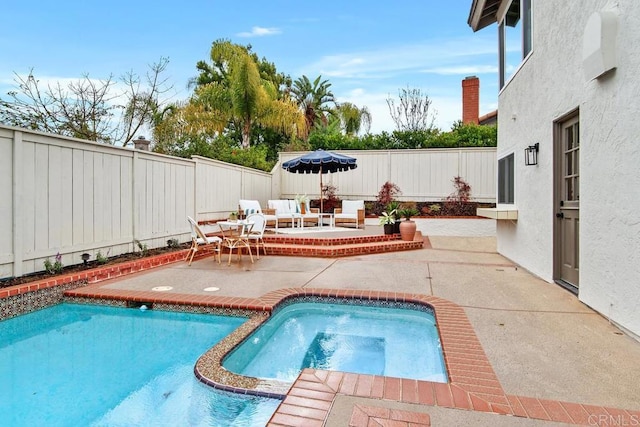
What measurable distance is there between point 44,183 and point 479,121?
18.4 m

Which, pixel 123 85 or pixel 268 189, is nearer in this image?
pixel 123 85

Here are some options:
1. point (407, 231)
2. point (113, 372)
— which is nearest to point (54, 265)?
point (113, 372)

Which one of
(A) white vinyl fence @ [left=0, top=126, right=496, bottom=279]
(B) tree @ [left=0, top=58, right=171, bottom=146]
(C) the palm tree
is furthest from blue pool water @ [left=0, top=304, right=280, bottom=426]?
(C) the palm tree

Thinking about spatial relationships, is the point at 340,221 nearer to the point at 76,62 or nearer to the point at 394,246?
the point at 394,246

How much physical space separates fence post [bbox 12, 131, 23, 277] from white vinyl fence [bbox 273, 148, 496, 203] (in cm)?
955

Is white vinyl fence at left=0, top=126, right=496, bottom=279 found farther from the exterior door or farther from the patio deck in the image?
the exterior door

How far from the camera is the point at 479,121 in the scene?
723 inches

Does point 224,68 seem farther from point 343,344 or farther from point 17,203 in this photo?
point 343,344

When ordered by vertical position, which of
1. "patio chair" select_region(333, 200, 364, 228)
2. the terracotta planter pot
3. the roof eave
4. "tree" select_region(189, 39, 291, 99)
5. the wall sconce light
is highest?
"tree" select_region(189, 39, 291, 99)

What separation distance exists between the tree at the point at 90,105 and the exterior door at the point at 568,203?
10.5m

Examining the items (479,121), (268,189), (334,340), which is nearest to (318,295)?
(334,340)

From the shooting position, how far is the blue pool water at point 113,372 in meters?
2.30

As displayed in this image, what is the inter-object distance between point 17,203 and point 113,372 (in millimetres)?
3045

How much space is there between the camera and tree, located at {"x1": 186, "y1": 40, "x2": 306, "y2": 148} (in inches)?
569
